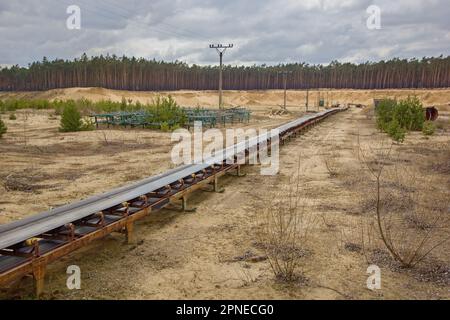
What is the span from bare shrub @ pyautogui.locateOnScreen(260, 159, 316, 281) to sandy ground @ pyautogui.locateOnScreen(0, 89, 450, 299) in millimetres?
149

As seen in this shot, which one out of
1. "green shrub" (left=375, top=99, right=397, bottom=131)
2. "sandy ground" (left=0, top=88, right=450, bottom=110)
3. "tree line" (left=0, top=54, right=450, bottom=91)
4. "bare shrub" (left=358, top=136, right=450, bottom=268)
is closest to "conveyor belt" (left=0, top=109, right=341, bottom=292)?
"bare shrub" (left=358, top=136, right=450, bottom=268)

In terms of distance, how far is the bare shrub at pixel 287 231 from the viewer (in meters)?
6.08

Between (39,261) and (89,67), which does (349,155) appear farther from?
(89,67)

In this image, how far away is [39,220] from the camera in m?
6.41

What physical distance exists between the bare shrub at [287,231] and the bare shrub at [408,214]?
1.29 metres

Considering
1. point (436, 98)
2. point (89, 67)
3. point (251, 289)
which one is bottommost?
point (251, 289)

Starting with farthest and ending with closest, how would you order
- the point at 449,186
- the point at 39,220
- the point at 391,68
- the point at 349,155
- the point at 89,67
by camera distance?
1. the point at 391,68
2. the point at 89,67
3. the point at 349,155
4. the point at 449,186
5. the point at 39,220

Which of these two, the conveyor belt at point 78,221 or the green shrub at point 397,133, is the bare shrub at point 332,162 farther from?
the conveyor belt at point 78,221

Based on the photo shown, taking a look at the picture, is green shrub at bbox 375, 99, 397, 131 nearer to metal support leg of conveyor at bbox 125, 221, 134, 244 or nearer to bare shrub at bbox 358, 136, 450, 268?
bare shrub at bbox 358, 136, 450, 268

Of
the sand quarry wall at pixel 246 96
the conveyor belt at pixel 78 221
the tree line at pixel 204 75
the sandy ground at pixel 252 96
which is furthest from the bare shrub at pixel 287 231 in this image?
the tree line at pixel 204 75

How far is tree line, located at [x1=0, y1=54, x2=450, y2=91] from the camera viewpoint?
86125 mm
